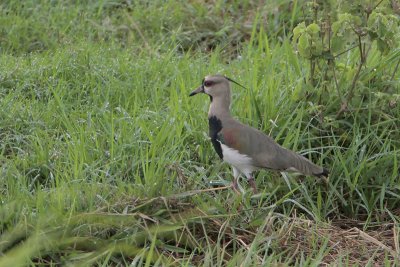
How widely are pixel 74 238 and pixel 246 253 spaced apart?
78cm

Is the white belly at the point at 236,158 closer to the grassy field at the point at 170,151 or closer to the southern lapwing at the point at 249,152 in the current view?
the southern lapwing at the point at 249,152

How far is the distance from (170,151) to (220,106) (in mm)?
391

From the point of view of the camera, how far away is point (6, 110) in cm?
561

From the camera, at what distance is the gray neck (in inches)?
193

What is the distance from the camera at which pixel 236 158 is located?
186 inches

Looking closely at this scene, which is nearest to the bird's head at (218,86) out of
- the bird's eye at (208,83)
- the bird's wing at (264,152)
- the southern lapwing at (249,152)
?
the bird's eye at (208,83)

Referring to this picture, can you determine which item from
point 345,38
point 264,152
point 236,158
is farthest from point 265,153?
point 345,38

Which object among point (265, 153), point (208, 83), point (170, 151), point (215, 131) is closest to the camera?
point (265, 153)

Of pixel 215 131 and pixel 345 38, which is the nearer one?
pixel 215 131

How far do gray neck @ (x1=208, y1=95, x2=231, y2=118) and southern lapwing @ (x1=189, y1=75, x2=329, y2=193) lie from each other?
0.4 inches

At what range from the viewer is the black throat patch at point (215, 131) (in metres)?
4.78

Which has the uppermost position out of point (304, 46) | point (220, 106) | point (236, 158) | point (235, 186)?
point (304, 46)

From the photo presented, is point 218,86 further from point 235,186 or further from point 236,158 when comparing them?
point 235,186

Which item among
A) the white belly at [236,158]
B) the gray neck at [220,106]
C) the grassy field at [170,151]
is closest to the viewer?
the grassy field at [170,151]
